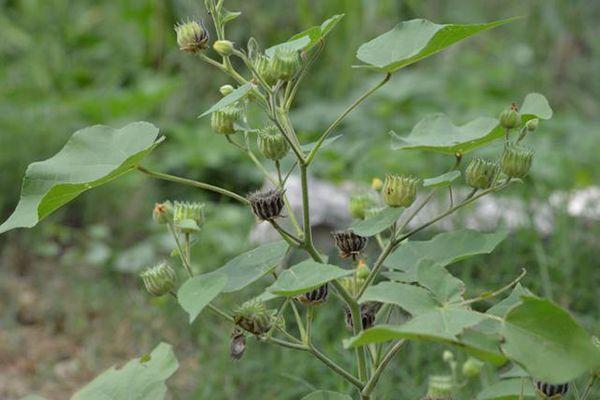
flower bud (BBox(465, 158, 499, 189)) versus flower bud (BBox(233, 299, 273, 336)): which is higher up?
flower bud (BBox(465, 158, 499, 189))

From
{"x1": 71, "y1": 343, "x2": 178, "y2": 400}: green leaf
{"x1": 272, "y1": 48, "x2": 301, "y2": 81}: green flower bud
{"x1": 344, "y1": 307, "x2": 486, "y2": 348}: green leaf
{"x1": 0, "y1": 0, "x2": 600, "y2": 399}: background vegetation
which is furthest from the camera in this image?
{"x1": 0, "y1": 0, "x2": 600, "y2": 399}: background vegetation

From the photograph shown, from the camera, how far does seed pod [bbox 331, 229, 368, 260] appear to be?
3.85 feet

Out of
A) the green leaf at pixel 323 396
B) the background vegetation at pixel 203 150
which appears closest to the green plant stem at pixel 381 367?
the green leaf at pixel 323 396

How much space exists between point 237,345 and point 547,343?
0.36m

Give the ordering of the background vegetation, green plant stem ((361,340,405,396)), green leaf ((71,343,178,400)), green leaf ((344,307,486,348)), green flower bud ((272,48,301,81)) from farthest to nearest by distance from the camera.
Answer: the background vegetation
green leaf ((71,343,178,400))
green plant stem ((361,340,405,396))
green flower bud ((272,48,301,81))
green leaf ((344,307,486,348))

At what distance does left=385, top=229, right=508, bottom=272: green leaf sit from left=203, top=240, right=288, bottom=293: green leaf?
0.54 feet

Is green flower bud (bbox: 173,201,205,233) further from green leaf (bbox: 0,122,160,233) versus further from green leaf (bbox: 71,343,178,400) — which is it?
green leaf (bbox: 71,343,178,400)

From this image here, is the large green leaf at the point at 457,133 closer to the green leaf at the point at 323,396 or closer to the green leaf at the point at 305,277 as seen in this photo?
the green leaf at the point at 305,277

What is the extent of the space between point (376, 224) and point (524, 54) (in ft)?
13.8

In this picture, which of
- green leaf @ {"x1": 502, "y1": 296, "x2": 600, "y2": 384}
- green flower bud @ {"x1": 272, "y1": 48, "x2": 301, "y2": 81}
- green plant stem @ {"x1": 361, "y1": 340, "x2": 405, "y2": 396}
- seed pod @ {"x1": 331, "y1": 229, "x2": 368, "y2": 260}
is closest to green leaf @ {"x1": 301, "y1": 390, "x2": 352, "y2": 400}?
green plant stem @ {"x1": 361, "y1": 340, "x2": 405, "y2": 396}

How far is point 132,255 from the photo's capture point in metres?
2.99

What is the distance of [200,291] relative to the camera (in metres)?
0.99

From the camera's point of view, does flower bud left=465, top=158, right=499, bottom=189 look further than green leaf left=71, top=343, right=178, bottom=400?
No

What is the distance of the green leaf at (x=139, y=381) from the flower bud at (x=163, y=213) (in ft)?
0.77
